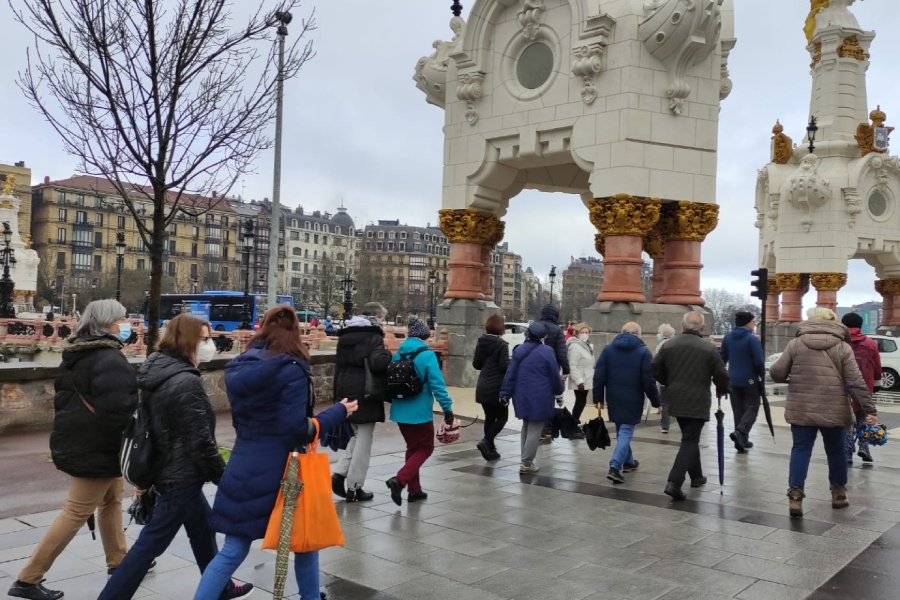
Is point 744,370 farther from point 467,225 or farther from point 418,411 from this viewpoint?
point 467,225

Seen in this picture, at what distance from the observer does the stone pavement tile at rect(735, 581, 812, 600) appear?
4711 millimetres

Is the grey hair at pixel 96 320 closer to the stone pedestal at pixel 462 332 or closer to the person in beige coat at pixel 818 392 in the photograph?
the person in beige coat at pixel 818 392

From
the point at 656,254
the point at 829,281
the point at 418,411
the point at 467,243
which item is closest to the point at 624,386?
the point at 418,411

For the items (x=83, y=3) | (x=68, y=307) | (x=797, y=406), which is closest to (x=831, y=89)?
(x=797, y=406)

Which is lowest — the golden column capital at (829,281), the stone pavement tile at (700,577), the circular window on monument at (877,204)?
the stone pavement tile at (700,577)

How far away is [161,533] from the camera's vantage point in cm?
417

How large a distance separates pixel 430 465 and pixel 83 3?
20.2 feet

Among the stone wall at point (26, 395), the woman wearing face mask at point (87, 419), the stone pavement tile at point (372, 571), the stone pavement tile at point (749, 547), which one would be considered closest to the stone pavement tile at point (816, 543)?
the stone pavement tile at point (749, 547)

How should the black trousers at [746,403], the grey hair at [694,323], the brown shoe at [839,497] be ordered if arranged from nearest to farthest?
the brown shoe at [839,497] < the grey hair at [694,323] < the black trousers at [746,403]

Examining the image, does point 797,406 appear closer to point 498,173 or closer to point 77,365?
point 77,365

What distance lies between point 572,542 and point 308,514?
2.64m

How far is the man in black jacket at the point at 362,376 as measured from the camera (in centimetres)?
687

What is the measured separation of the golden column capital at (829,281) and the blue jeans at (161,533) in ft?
95.0

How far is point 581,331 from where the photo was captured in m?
11.5
